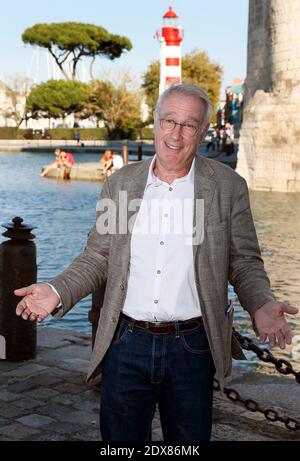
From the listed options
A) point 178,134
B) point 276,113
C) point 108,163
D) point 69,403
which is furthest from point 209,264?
point 108,163

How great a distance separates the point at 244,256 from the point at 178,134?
508 millimetres

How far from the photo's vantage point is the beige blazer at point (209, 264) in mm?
2982

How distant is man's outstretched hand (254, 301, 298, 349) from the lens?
2920mm

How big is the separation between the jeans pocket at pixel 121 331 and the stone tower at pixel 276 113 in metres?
18.7

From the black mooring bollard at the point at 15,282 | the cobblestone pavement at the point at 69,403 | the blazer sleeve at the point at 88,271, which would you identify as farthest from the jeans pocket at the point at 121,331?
the black mooring bollard at the point at 15,282

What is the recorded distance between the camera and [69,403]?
196 inches

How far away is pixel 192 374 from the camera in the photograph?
295cm

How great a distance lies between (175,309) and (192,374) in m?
0.23

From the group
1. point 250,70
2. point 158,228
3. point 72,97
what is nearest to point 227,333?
point 158,228

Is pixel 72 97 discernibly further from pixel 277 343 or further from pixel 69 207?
pixel 277 343

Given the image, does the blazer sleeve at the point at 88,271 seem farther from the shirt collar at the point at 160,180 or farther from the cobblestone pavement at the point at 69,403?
the cobblestone pavement at the point at 69,403

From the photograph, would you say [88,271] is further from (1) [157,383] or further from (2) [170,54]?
(2) [170,54]

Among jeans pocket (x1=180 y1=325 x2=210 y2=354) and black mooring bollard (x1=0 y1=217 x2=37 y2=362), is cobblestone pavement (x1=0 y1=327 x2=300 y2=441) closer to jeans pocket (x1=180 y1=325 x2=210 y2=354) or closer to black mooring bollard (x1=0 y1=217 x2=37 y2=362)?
black mooring bollard (x1=0 y1=217 x2=37 y2=362)

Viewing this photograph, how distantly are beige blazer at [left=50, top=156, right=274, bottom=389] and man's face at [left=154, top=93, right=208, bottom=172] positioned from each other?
0.09 metres
